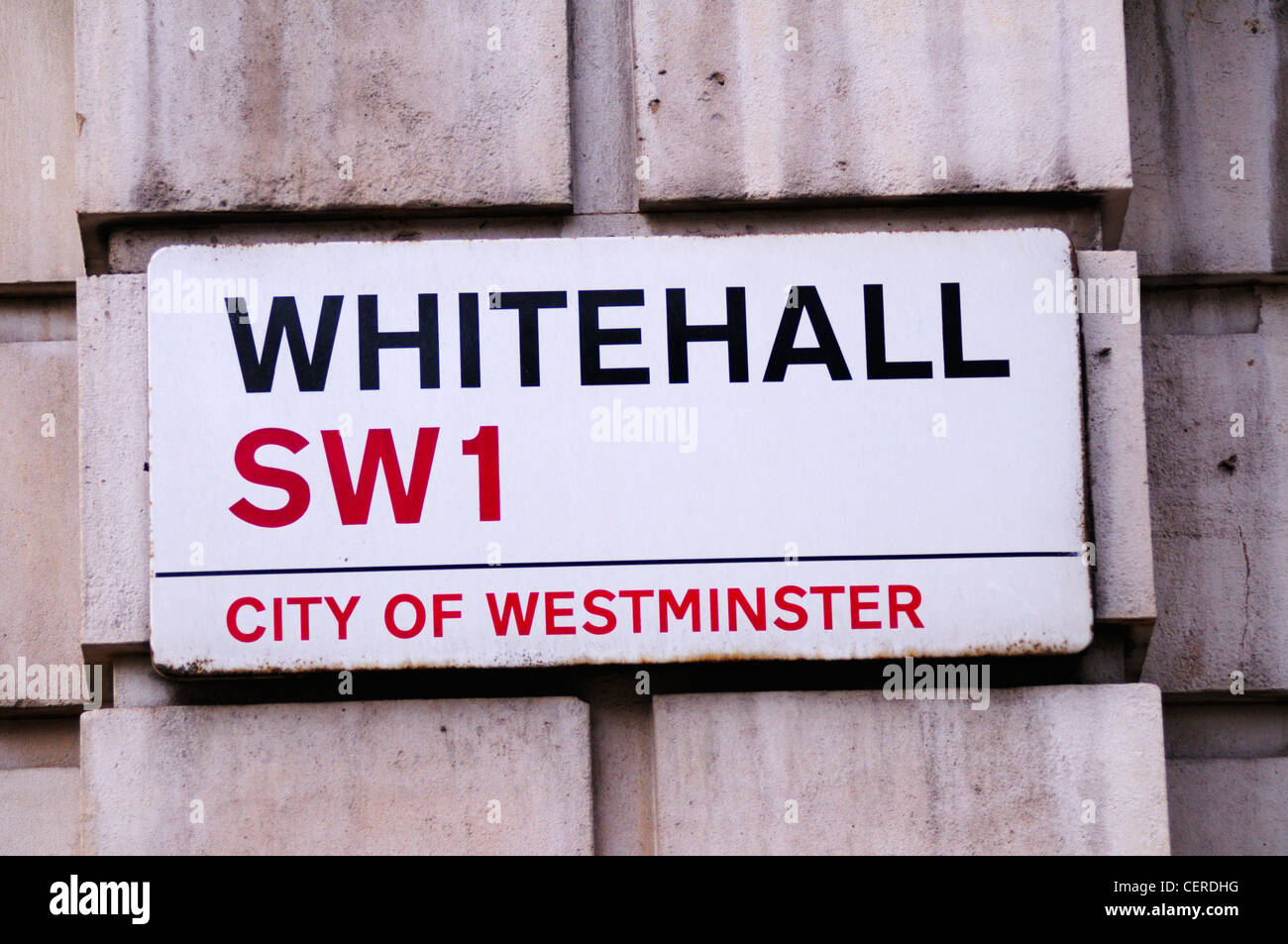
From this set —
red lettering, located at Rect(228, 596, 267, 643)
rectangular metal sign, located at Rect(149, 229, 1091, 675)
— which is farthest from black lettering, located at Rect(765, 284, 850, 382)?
red lettering, located at Rect(228, 596, 267, 643)

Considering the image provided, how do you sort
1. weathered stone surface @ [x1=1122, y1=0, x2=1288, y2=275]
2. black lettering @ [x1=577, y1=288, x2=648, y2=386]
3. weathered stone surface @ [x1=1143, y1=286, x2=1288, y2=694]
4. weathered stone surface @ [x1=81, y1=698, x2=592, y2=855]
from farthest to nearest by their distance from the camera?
1. weathered stone surface @ [x1=1122, y1=0, x2=1288, y2=275]
2. weathered stone surface @ [x1=1143, y1=286, x2=1288, y2=694]
3. black lettering @ [x1=577, y1=288, x2=648, y2=386]
4. weathered stone surface @ [x1=81, y1=698, x2=592, y2=855]

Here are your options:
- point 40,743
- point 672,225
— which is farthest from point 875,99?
point 40,743

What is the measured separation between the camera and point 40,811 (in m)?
3.14

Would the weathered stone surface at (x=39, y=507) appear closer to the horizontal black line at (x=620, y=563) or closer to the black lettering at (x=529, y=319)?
the horizontal black line at (x=620, y=563)

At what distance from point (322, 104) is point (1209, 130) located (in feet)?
7.63

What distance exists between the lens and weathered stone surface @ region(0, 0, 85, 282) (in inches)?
128

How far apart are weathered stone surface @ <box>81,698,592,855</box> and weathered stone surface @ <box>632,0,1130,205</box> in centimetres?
134

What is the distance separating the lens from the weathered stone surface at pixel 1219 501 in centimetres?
322

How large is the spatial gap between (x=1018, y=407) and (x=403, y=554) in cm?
145

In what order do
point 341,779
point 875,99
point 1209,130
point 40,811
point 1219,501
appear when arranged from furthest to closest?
point 1209,130 → point 1219,501 → point 40,811 → point 875,99 → point 341,779

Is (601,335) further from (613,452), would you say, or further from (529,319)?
(613,452)

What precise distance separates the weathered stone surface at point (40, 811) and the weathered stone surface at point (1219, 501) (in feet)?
9.02

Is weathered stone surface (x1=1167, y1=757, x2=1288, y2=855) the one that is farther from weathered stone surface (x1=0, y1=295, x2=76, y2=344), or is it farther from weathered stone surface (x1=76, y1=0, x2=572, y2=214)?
weathered stone surface (x1=0, y1=295, x2=76, y2=344)

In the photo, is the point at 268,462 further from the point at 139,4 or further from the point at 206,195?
the point at 139,4
